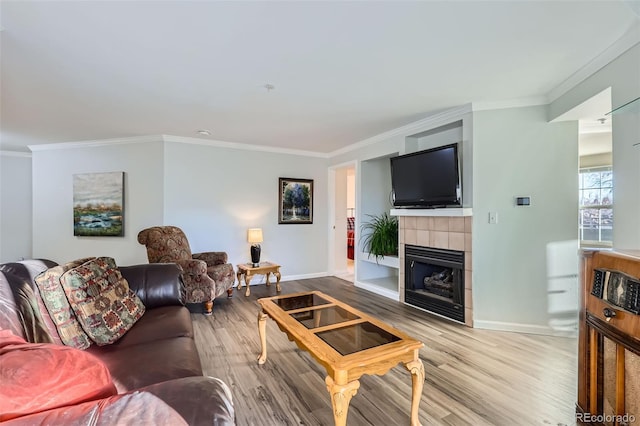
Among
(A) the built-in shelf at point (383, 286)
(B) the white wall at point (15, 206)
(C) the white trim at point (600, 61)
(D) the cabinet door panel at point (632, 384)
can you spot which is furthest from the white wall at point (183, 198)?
(D) the cabinet door panel at point (632, 384)

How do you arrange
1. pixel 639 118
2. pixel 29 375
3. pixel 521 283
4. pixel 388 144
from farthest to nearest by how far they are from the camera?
pixel 388 144 < pixel 521 283 < pixel 639 118 < pixel 29 375

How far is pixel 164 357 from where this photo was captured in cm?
148

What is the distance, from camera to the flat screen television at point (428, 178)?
10.5 ft

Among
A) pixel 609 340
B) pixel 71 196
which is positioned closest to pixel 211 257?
pixel 71 196

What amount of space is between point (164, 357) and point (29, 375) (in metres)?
0.80

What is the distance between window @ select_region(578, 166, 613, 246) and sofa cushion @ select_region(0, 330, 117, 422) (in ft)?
19.7

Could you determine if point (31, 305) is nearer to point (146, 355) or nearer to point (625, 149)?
point (146, 355)

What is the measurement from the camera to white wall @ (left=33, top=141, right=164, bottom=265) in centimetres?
443

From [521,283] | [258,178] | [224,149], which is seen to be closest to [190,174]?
[224,149]

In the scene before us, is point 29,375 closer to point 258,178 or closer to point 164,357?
point 164,357

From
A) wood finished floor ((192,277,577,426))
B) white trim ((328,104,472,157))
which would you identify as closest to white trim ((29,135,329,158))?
white trim ((328,104,472,157))

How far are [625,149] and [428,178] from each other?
165cm

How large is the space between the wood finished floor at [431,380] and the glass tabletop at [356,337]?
17.9 inches

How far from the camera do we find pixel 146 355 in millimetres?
1508
